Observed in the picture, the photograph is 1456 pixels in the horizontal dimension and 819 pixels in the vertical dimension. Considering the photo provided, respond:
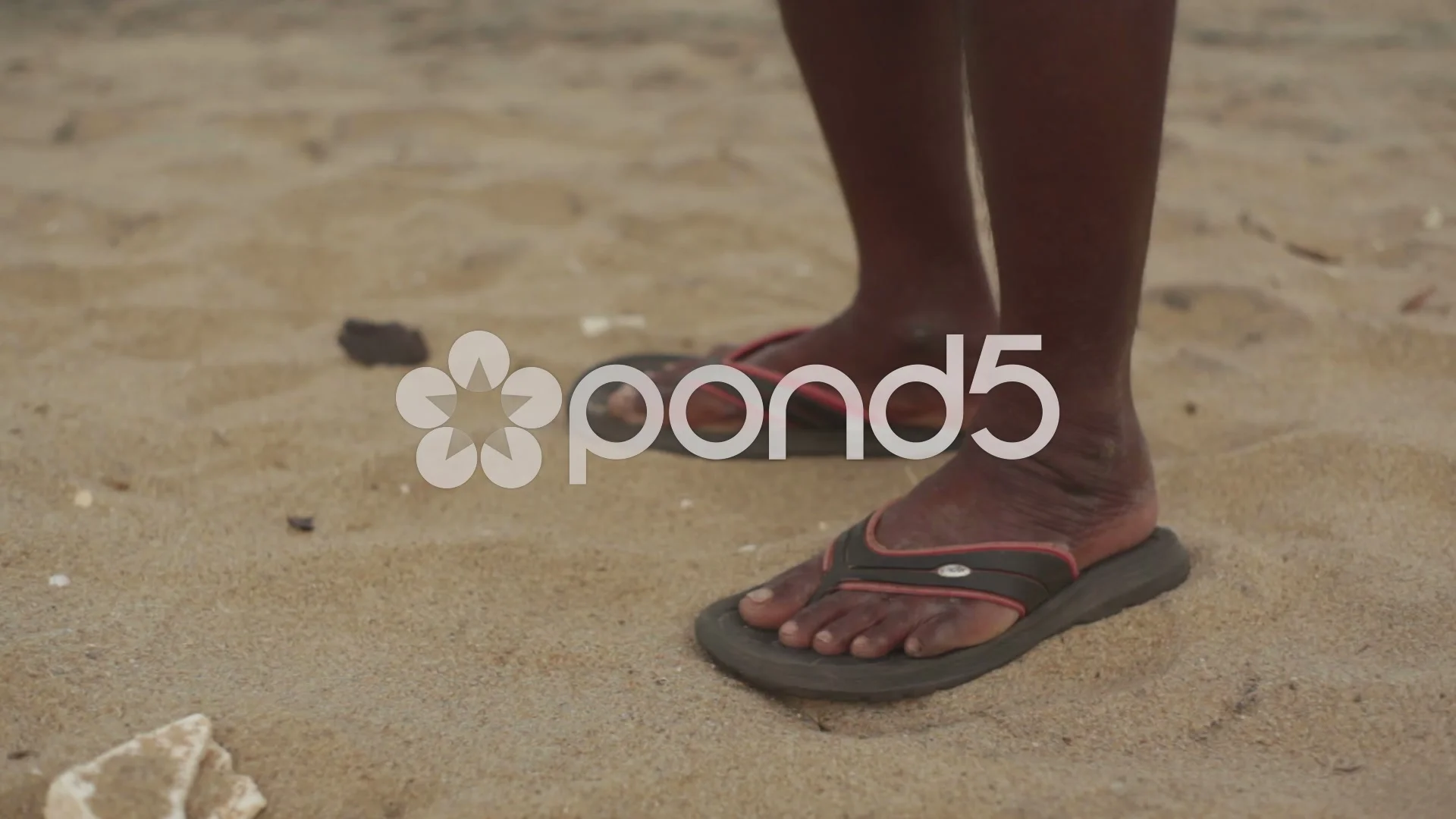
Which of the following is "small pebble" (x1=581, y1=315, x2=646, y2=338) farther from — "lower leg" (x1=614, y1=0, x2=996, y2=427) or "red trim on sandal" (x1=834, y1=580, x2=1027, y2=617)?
"red trim on sandal" (x1=834, y1=580, x2=1027, y2=617)

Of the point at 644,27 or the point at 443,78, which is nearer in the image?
the point at 443,78

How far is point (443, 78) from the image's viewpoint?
3373 millimetres

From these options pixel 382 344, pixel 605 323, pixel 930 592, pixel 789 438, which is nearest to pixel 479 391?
pixel 382 344

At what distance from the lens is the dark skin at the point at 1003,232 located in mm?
1101

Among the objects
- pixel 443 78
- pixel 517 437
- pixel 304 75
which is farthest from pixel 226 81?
pixel 517 437

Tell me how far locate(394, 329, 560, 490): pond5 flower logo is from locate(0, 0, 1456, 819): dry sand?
0.11 feet

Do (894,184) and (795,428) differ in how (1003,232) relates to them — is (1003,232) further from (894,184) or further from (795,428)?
(795,428)

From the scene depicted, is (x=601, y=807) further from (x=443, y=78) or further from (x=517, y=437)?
(x=443, y=78)

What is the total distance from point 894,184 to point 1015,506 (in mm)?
490

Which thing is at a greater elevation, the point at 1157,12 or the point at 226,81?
the point at 1157,12

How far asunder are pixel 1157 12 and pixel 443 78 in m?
2.60

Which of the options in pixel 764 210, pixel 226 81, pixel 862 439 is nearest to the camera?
pixel 862 439

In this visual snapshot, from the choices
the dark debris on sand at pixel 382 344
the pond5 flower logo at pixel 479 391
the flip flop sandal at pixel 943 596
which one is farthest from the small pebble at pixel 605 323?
the flip flop sandal at pixel 943 596

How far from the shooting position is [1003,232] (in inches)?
46.6
